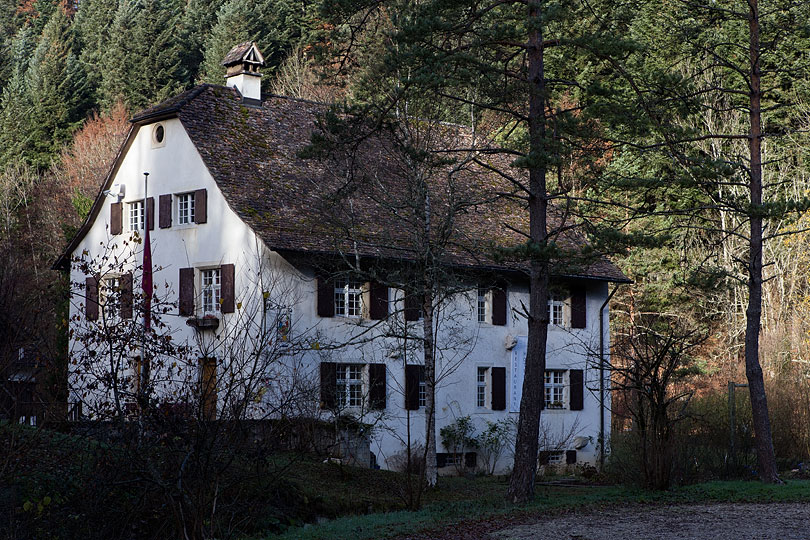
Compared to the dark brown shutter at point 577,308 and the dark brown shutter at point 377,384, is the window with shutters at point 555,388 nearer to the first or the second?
the dark brown shutter at point 577,308

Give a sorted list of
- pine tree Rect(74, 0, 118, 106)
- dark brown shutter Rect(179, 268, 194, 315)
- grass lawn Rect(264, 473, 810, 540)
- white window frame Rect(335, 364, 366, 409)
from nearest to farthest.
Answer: grass lawn Rect(264, 473, 810, 540) → white window frame Rect(335, 364, 366, 409) → dark brown shutter Rect(179, 268, 194, 315) → pine tree Rect(74, 0, 118, 106)

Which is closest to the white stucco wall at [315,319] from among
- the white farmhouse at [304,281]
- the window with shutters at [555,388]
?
the white farmhouse at [304,281]

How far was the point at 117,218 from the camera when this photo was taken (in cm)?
2898

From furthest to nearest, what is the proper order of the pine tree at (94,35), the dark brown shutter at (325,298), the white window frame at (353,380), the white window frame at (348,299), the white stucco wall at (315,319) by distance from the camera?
the pine tree at (94,35), the white window frame at (348,299), the white window frame at (353,380), the dark brown shutter at (325,298), the white stucco wall at (315,319)

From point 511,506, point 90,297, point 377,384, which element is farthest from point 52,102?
point 511,506

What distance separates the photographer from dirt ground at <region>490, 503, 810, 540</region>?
12.7 m

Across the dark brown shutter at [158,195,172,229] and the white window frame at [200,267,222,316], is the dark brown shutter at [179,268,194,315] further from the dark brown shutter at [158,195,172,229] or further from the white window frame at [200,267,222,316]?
the dark brown shutter at [158,195,172,229]

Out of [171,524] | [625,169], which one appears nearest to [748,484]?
[171,524]

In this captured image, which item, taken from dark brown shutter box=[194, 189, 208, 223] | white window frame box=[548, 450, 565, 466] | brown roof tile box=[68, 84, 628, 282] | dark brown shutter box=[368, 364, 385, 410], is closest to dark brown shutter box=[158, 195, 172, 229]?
dark brown shutter box=[194, 189, 208, 223]

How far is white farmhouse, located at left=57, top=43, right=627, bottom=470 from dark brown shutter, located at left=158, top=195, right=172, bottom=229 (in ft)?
0.19

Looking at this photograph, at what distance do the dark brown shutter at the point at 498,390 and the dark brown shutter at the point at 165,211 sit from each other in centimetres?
935

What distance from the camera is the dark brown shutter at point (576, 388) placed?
30438mm

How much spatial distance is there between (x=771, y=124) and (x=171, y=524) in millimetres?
33024

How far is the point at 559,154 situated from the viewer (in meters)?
16.9
